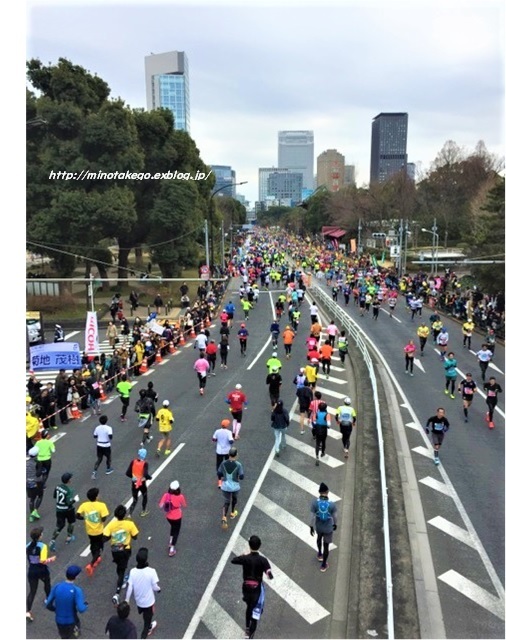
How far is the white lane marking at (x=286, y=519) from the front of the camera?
9.59 metres

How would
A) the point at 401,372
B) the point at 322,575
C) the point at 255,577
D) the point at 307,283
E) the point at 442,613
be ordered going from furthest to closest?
1. the point at 307,283
2. the point at 401,372
3. the point at 322,575
4. the point at 442,613
5. the point at 255,577

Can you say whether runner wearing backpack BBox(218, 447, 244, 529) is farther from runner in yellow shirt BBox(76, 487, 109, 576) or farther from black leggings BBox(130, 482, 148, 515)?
runner in yellow shirt BBox(76, 487, 109, 576)

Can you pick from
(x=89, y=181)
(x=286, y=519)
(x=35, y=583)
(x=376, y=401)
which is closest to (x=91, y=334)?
(x=376, y=401)

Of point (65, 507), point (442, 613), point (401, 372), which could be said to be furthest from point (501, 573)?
point (401, 372)

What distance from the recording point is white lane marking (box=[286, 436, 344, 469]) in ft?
41.7

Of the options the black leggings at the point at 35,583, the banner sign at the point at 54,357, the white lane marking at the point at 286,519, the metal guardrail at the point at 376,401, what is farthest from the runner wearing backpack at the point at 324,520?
the banner sign at the point at 54,357

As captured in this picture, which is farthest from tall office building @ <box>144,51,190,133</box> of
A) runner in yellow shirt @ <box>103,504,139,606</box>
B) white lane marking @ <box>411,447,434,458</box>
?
runner in yellow shirt @ <box>103,504,139,606</box>

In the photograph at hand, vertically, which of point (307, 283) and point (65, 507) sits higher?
point (307, 283)

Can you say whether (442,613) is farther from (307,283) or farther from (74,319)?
(307,283)

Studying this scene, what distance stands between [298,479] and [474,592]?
4.44 meters

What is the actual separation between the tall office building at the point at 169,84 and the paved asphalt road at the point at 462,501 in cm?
12386

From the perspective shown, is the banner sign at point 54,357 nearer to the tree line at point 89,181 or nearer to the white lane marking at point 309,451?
the white lane marking at point 309,451

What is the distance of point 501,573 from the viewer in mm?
8711

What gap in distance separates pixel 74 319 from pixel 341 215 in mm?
62384
